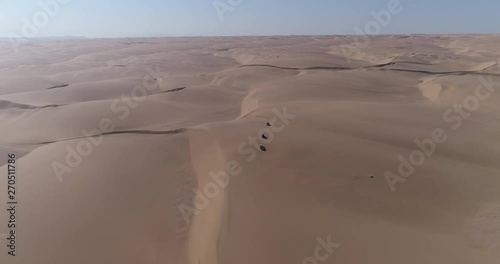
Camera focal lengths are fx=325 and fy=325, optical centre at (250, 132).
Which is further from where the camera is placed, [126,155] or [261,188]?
[126,155]

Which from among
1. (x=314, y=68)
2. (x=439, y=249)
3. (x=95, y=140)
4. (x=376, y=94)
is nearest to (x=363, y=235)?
(x=439, y=249)

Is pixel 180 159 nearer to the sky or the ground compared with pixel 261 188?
nearer to the sky

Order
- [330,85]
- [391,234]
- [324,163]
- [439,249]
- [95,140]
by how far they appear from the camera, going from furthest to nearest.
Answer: [330,85] < [95,140] < [324,163] < [391,234] < [439,249]

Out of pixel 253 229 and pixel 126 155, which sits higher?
pixel 126 155

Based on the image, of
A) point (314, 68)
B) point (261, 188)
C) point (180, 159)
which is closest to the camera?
point (261, 188)

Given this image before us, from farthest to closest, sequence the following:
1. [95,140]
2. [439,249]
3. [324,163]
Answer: [95,140], [324,163], [439,249]

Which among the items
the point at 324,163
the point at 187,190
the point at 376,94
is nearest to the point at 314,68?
the point at 376,94

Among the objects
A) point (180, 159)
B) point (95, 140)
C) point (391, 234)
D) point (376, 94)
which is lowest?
point (391, 234)

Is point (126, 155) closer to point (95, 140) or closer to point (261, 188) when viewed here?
point (95, 140)

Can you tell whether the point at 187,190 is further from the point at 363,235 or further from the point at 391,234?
the point at 391,234
